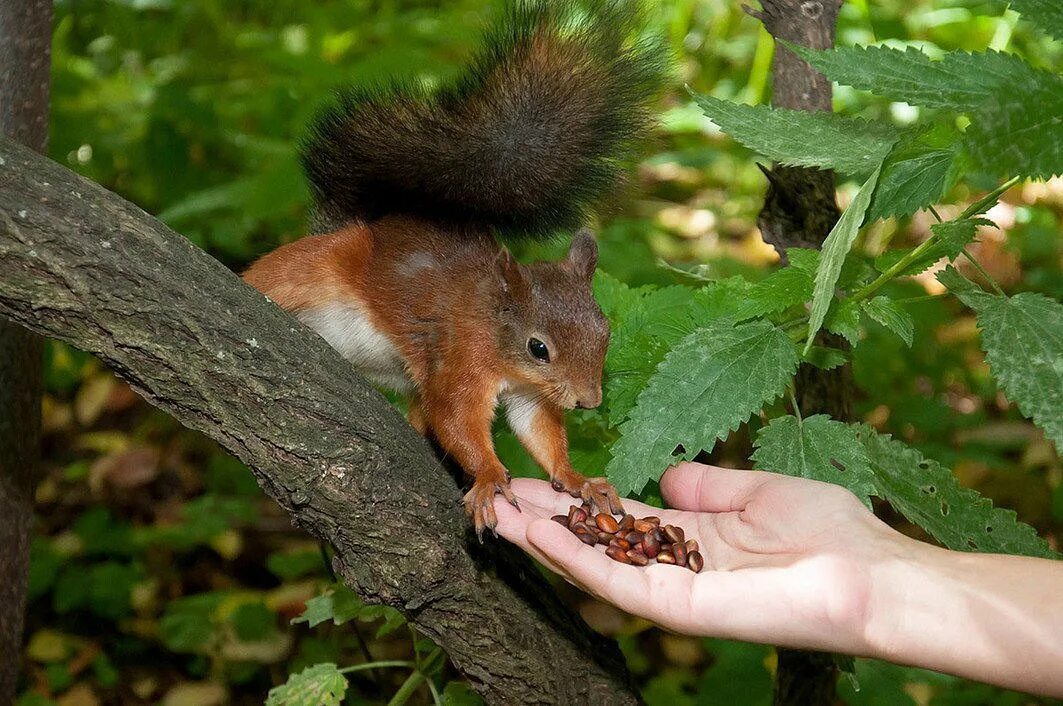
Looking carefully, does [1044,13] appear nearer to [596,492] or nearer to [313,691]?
[596,492]

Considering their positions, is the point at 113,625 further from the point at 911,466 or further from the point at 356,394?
the point at 911,466

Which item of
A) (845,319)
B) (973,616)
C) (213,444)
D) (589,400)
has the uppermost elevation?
(845,319)

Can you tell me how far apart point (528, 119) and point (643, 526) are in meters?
0.69

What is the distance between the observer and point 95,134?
3.28 m

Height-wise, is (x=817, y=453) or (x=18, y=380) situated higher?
(x=817, y=453)

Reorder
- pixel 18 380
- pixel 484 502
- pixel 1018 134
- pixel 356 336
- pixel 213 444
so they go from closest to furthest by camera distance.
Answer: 1. pixel 1018 134
2. pixel 484 502
3. pixel 18 380
4. pixel 356 336
5. pixel 213 444

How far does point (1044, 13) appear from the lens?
117 centimetres

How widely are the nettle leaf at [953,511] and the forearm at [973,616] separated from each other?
111mm

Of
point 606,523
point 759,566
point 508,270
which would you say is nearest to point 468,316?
point 508,270

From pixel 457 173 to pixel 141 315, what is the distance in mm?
710

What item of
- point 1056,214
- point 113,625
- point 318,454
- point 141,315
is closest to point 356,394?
point 318,454

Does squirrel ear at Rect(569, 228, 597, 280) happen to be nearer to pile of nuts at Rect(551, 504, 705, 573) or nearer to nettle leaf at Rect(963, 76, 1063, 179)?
pile of nuts at Rect(551, 504, 705, 573)

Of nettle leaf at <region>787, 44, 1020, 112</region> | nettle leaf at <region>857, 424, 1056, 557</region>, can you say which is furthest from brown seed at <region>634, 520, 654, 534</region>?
nettle leaf at <region>787, 44, 1020, 112</region>

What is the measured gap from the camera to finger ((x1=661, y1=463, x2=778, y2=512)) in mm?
1510
